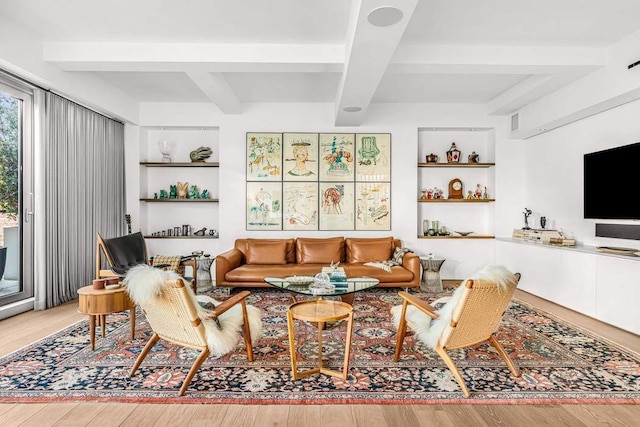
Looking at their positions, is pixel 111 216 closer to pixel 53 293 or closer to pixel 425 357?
pixel 53 293

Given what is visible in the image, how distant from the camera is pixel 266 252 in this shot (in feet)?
17.9

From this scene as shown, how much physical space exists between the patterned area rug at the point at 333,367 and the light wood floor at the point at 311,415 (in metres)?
0.07

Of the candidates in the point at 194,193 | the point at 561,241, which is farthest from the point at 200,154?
the point at 561,241

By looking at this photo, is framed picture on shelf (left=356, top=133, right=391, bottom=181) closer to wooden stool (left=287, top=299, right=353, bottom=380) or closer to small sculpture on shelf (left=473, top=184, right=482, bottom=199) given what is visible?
small sculpture on shelf (left=473, top=184, right=482, bottom=199)

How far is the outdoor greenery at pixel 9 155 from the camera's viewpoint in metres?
3.98

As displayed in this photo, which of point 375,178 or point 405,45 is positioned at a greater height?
point 405,45

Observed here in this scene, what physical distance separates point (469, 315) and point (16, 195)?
192 inches

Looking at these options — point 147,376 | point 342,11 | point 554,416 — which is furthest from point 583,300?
point 147,376

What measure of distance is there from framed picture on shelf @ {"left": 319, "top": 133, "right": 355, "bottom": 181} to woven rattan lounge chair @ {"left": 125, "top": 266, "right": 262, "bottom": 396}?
A: 366 cm

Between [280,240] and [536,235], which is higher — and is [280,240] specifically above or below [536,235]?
below

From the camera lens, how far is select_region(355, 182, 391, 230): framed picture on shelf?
5.96 metres

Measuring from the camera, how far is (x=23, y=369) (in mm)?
2678

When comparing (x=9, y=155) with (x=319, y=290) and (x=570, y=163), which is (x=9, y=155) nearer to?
(x=319, y=290)

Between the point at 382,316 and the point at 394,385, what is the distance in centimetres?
158
